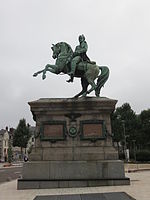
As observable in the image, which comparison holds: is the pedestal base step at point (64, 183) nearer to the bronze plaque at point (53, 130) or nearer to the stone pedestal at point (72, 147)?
the stone pedestal at point (72, 147)

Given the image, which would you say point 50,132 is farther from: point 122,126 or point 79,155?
point 122,126

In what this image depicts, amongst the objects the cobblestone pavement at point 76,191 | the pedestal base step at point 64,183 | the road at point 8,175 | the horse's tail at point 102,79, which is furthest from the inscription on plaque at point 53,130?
the road at point 8,175

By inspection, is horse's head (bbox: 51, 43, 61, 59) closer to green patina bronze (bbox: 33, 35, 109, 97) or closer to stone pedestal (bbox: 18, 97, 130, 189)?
green patina bronze (bbox: 33, 35, 109, 97)

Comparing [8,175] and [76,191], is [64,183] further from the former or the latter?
[8,175]

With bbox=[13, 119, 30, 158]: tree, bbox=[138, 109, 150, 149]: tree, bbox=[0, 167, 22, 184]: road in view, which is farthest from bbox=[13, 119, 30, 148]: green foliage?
bbox=[0, 167, 22, 184]: road

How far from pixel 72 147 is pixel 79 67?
4.74 meters

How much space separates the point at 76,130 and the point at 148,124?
179 feet

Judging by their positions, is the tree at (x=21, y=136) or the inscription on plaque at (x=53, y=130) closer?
the inscription on plaque at (x=53, y=130)

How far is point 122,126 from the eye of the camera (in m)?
66.1

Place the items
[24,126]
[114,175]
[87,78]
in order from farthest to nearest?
[24,126] → [87,78] → [114,175]

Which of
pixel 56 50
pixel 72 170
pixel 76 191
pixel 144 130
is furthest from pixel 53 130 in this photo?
pixel 144 130

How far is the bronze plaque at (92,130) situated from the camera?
15.0 m

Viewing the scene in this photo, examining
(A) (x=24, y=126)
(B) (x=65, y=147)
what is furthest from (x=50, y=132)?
(A) (x=24, y=126)

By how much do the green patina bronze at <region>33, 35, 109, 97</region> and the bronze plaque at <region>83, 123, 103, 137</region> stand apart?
2.09 m
